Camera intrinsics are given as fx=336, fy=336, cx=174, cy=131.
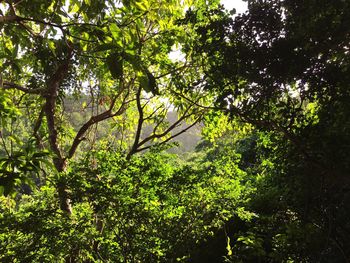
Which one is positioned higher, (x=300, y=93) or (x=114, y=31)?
(x=300, y=93)

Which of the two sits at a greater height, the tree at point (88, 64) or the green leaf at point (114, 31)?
the tree at point (88, 64)

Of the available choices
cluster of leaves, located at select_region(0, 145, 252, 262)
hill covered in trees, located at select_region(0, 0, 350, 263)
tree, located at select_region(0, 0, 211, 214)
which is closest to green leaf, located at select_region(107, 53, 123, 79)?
tree, located at select_region(0, 0, 211, 214)

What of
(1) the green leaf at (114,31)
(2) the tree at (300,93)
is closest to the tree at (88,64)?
(1) the green leaf at (114,31)

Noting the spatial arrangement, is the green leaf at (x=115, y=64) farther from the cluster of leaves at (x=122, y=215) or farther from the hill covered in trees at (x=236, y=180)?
the cluster of leaves at (x=122, y=215)

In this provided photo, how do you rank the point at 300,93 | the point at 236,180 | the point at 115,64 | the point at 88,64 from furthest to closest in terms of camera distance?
1. the point at 88,64
2. the point at 236,180
3. the point at 300,93
4. the point at 115,64

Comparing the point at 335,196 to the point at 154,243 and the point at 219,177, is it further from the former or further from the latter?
the point at 154,243

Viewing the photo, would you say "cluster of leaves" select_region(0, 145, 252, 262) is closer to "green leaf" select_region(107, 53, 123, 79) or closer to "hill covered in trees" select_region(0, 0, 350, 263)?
"hill covered in trees" select_region(0, 0, 350, 263)

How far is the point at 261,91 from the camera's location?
431cm

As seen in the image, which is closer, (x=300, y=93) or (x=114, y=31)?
(x=114, y=31)

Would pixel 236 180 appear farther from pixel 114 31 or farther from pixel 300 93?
pixel 114 31

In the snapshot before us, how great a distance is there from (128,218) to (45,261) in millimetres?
1206

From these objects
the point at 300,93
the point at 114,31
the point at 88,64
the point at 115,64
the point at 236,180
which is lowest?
the point at 115,64

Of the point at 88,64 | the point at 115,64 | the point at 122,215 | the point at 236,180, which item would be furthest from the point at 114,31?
the point at 88,64

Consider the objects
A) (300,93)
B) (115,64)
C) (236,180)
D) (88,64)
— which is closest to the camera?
(115,64)
